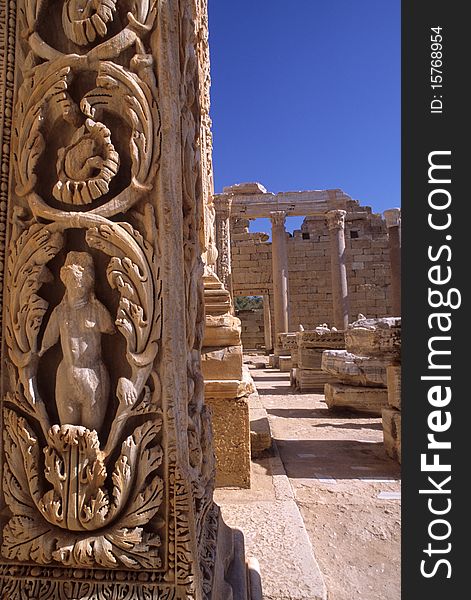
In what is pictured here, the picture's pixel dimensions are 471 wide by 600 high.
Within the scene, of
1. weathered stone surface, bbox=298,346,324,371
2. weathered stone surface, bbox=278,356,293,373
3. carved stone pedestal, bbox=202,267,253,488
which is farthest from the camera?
weathered stone surface, bbox=278,356,293,373

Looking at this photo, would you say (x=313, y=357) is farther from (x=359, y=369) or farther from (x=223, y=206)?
(x=223, y=206)

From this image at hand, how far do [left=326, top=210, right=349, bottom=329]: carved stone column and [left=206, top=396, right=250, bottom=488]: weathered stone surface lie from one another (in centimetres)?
1367

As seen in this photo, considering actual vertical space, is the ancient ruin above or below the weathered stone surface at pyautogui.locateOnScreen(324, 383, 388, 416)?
above

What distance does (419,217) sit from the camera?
6.61 ft

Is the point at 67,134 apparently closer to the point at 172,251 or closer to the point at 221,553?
the point at 172,251

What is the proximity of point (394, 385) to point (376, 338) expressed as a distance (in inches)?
39.4

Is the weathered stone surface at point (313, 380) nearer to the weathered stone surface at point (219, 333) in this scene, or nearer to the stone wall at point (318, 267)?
the weathered stone surface at point (219, 333)

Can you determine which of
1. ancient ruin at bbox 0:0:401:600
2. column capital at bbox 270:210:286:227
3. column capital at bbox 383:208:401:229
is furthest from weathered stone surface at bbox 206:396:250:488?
column capital at bbox 383:208:401:229

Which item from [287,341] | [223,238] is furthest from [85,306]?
[223,238]

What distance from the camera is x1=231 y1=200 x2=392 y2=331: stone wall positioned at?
19781 millimetres

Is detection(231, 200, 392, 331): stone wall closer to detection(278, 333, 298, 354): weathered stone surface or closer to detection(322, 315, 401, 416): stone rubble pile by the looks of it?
detection(278, 333, 298, 354): weathered stone surface

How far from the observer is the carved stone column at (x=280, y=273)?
16.1 metres

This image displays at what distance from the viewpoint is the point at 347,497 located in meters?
3.23

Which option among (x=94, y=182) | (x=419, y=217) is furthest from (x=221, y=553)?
(x=419, y=217)
